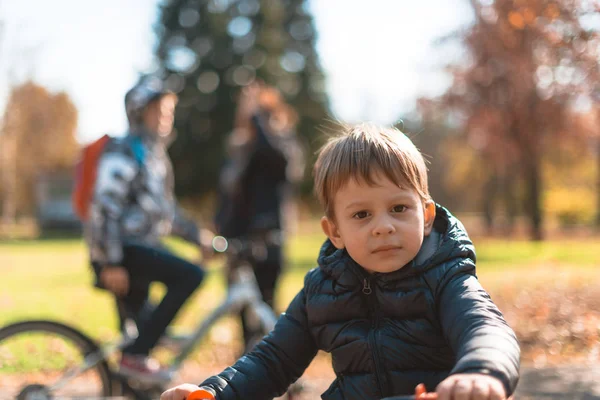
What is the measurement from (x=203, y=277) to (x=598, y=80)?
335 centimetres

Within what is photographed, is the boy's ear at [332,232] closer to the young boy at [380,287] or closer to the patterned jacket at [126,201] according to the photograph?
the young boy at [380,287]

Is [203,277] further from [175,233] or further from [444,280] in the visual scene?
[444,280]

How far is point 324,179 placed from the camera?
2049mm

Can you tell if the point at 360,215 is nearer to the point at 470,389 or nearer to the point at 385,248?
the point at 385,248

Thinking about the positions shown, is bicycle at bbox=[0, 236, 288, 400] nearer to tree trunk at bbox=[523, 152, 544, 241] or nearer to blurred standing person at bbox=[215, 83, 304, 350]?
blurred standing person at bbox=[215, 83, 304, 350]

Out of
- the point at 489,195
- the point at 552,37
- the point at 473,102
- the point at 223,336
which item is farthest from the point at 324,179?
the point at 489,195

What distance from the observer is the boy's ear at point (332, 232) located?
6.99ft

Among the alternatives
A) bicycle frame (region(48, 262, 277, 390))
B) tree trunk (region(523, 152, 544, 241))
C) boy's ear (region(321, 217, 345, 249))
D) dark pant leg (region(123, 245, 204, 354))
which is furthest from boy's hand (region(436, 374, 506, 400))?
tree trunk (region(523, 152, 544, 241))

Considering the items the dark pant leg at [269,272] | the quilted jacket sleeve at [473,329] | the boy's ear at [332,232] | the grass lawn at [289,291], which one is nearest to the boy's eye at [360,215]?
the boy's ear at [332,232]

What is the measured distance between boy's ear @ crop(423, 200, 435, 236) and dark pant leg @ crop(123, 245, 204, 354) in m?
2.30

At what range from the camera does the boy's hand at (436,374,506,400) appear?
4.42 feet

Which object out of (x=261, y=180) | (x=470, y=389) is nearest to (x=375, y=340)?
(x=470, y=389)

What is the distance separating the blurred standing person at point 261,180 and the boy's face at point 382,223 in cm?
346

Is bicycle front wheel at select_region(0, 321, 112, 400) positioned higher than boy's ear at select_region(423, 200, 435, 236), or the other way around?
boy's ear at select_region(423, 200, 435, 236)
